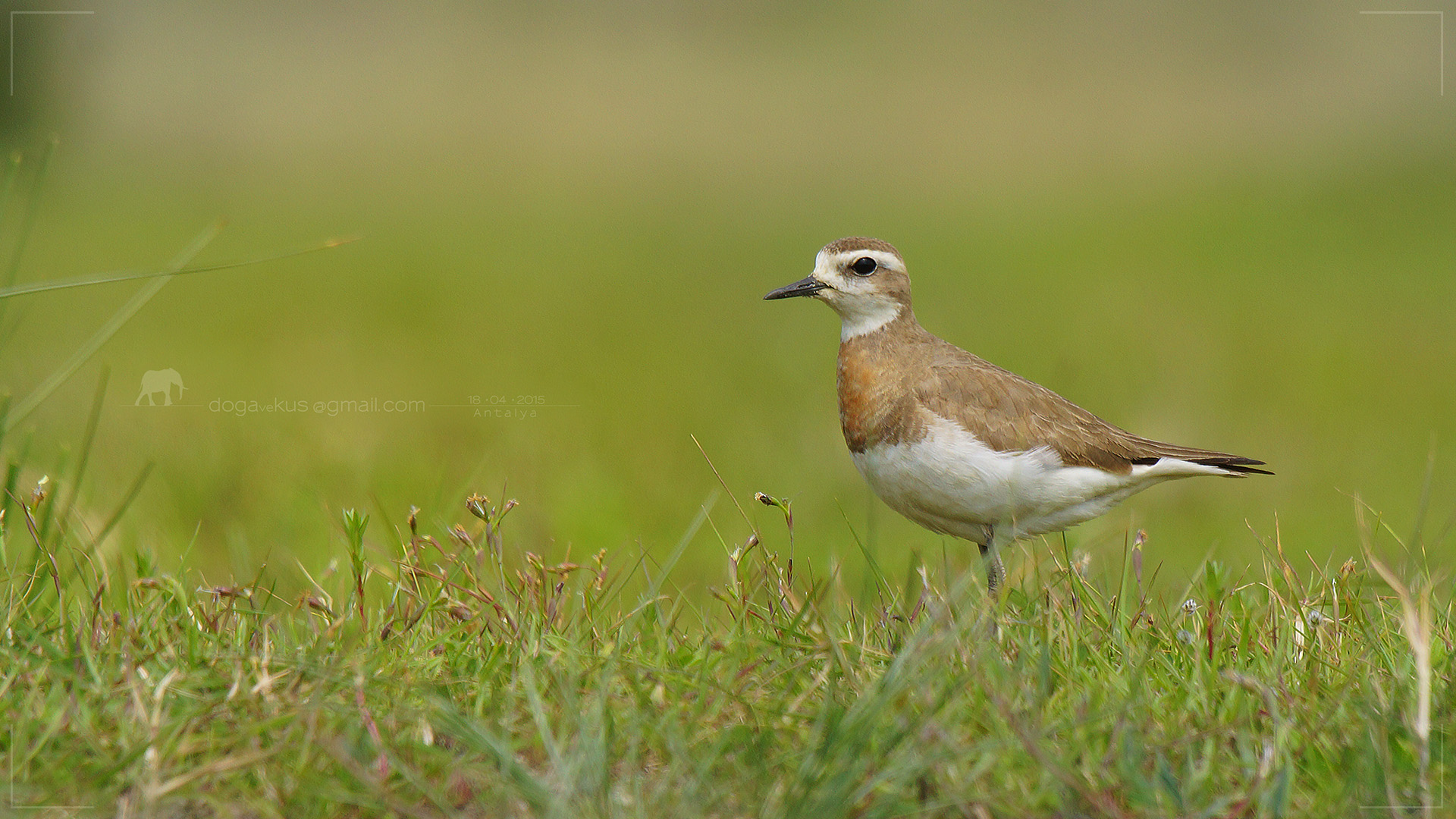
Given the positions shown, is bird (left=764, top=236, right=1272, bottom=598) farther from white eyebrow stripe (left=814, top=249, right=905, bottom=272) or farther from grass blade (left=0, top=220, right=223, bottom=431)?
grass blade (left=0, top=220, right=223, bottom=431)

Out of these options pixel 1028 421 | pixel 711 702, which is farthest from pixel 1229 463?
pixel 711 702

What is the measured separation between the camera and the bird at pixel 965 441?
451cm

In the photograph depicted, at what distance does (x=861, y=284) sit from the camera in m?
5.11

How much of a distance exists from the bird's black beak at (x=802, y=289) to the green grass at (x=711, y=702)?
4.50 ft

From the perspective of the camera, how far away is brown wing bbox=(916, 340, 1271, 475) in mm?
4676

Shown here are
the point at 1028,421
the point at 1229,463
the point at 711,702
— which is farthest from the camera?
the point at 1229,463

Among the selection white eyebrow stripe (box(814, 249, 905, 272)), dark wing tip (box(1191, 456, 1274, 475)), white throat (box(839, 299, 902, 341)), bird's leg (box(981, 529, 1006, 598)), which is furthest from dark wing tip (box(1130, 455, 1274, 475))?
white eyebrow stripe (box(814, 249, 905, 272))

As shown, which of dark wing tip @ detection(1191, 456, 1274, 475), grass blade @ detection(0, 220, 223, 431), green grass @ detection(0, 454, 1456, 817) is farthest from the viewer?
dark wing tip @ detection(1191, 456, 1274, 475)

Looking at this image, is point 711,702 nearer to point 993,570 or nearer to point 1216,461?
point 993,570

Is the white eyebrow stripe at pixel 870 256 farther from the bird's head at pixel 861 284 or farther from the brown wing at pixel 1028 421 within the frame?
the brown wing at pixel 1028 421

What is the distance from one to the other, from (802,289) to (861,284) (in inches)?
9.5

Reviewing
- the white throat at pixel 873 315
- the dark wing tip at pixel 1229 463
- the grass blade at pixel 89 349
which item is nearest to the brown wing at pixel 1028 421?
the dark wing tip at pixel 1229 463

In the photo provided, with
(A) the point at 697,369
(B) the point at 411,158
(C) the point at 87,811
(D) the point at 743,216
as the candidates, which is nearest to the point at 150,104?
(B) the point at 411,158

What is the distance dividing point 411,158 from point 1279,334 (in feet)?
61.8
